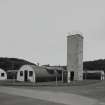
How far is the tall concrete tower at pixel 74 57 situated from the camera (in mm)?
44031

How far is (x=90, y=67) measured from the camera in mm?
87188

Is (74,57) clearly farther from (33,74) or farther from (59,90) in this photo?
(59,90)

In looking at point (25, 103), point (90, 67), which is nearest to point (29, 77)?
point (25, 103)

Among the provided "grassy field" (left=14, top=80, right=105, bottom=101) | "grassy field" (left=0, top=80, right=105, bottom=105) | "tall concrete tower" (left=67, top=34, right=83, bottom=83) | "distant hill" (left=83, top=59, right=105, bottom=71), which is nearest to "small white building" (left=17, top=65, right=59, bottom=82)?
"tall concrete tower" (left=67, top=34, right=83, bottom=83)

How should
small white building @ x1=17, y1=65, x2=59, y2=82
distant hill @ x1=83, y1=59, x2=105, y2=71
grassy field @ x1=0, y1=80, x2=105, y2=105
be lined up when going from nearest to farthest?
1. grassy field @ x1=0, y1=80, x2=105, y2=105
2. small white building @ x1=17, y1=65, x2=59, y2=82
3. distant hill @ x1=83, y1=59, x2=105, y2=71

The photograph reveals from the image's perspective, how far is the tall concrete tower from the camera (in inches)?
1734

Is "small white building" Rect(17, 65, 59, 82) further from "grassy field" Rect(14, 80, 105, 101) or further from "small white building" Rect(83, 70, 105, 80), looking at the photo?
"grassy field" Rect(14, 80, 105, 101)

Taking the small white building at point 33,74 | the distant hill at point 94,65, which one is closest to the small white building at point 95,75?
the small white building at point 33,74

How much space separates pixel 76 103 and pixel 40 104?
2144 millimetres

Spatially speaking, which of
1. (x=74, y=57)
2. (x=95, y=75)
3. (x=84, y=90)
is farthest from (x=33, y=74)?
(x=84, y=90)

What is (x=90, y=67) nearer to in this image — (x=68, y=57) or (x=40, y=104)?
(x=68, y=57)

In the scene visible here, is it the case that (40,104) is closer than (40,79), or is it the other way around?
(40,104)

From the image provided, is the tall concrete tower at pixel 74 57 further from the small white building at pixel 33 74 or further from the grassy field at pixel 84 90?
the grassy field at pixel 84 90

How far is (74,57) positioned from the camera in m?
44.2
